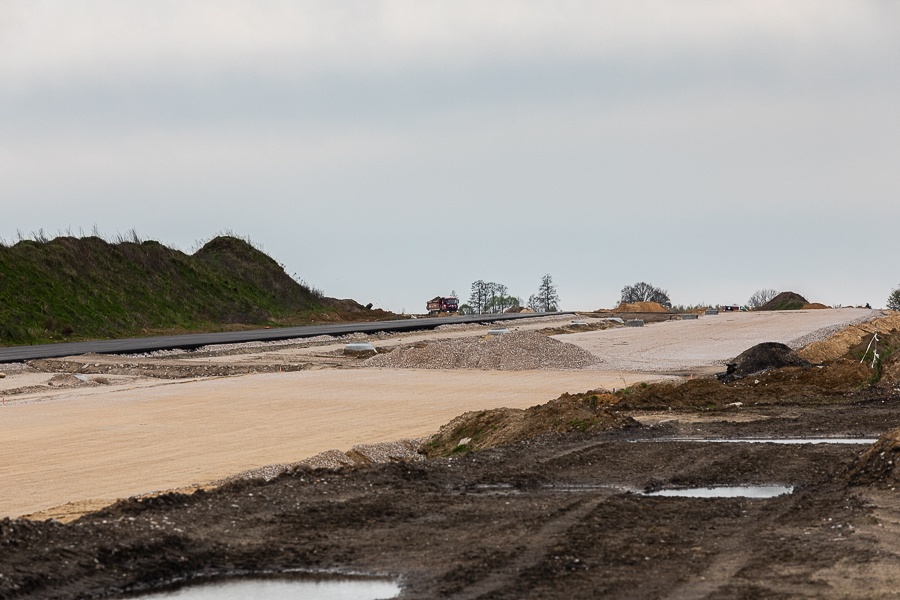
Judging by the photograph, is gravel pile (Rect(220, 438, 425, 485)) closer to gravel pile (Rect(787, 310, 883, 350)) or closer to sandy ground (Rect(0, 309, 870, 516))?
sandy ground (Rect(0, 309, 870, 516))

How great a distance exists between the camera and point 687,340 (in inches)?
2114

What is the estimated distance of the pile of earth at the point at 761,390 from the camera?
23.5 meters

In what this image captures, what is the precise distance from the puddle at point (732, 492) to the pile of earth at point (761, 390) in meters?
10.2

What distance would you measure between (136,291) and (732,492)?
59.6 m

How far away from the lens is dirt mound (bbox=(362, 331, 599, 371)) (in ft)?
119

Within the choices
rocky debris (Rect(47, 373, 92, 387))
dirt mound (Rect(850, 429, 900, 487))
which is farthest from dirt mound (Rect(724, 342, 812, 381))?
rocky debris (Rect(47, 373, 92, 387))

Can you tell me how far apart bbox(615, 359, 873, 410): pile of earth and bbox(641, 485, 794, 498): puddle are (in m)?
10.2

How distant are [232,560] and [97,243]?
217 feet

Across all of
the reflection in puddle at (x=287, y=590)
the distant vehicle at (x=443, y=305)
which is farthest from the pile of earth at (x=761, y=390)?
the distant vehicle at (x=443, y=305)

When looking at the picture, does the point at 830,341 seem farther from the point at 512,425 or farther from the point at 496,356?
the point at 512,425

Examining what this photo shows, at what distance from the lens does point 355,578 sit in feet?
28.4

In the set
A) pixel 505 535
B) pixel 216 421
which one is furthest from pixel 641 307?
pixel 505 535

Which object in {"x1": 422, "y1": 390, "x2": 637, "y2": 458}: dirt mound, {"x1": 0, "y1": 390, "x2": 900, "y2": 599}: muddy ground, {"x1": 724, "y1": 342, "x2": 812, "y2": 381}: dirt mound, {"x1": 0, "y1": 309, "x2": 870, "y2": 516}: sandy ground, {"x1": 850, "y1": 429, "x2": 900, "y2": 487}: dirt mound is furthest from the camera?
{"x1": 724, "y1": 342, "x2": 812, "y2": 381}: dirt mound

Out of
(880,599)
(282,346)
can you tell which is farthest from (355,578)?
(282,346)
